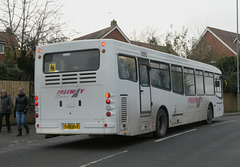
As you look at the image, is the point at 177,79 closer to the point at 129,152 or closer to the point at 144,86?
the point at 144,86

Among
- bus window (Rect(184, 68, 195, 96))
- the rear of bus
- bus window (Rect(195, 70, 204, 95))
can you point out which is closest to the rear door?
the rear of bus

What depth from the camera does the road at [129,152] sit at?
6953 mm

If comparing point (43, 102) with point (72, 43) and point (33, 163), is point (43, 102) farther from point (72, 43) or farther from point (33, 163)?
point (33, 163)

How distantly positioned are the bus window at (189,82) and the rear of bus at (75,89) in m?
5.30

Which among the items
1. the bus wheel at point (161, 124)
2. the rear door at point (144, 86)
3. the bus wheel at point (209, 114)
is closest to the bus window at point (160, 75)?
the rear door at point (144, 86)

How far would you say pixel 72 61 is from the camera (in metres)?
8.86

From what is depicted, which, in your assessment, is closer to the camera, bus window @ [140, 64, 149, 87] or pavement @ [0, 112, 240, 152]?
bus window @ [140, 64, 149, 87]

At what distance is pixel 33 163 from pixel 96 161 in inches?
53.0

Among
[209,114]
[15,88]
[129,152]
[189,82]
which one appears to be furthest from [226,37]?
[129,152]

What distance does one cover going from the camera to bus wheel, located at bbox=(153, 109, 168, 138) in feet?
34.5

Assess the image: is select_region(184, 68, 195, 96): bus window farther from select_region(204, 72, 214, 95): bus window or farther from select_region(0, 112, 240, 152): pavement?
select_region(0, 112, 240, 152): pavement

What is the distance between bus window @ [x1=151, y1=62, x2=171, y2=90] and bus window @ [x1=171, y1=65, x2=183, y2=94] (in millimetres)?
443

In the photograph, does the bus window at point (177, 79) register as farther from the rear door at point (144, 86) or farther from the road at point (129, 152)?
the rear door at point (144, 86)

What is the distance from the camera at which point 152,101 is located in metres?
10.2
